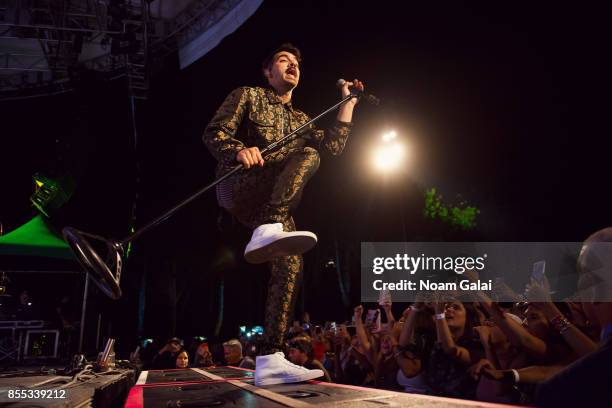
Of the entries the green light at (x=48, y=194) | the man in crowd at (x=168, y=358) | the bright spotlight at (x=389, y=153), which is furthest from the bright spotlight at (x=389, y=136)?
the green light at (x=48, y=194)

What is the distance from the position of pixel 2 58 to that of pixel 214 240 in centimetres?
953

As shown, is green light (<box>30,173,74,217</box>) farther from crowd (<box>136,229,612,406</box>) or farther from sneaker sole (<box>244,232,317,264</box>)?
sneaker sole (<box>244,232,317,264</box>)

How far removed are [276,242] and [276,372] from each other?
0.84m

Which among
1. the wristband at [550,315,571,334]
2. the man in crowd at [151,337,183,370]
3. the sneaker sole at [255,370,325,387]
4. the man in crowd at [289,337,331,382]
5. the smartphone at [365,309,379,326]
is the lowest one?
the man in crowd at [151,337,183,370]

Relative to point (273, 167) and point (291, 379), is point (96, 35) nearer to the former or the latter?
point (273, 167)

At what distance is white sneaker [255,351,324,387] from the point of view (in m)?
2.43

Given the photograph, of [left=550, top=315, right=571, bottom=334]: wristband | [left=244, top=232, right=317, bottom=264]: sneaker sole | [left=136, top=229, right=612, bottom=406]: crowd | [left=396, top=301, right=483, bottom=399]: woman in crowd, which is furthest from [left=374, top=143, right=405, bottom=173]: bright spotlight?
[left=244, top=232, right=317, bottom=264]: sneaker sole

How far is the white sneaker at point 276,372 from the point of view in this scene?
2430 mm

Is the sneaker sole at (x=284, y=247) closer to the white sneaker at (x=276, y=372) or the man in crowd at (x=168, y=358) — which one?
the white sneaker at (x=276, y=372)

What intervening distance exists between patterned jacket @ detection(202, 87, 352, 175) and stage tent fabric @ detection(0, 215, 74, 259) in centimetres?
480

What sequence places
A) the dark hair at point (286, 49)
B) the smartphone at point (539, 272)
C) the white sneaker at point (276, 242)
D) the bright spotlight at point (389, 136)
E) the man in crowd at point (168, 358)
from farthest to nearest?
the bright spotlight at point (389, 136), the man in crowd at point (168, 358), the smartphone at point (539, 272), the dark hair at point (286, 49), the white sneaker at point (276, 242)

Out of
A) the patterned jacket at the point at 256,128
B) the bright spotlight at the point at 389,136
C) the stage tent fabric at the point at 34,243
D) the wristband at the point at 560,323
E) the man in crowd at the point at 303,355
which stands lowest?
the man in crowd at the point at 303,355

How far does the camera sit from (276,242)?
7.25 feet

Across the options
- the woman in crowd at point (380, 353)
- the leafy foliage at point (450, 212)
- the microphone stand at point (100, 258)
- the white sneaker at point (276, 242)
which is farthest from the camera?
the leafy foliage at point (450, 212)
